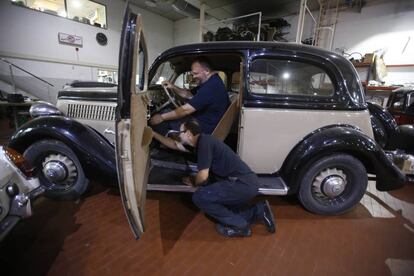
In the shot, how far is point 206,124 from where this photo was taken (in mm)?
2447

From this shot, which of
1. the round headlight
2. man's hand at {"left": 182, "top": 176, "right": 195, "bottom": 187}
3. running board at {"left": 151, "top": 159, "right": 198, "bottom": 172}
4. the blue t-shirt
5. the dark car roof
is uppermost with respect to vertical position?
the dark car roof

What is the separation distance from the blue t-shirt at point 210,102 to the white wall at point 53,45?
4389mm

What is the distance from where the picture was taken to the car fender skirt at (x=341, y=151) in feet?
6.80

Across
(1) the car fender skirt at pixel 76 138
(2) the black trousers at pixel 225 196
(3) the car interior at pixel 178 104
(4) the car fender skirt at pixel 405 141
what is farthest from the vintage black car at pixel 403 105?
(1) the car fender skirt at pixel 76 138

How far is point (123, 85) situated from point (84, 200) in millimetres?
1784

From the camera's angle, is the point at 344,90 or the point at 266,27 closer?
Answer: the point at 344,90

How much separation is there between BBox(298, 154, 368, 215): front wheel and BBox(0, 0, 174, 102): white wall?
546cm

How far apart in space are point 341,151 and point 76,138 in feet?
8.71

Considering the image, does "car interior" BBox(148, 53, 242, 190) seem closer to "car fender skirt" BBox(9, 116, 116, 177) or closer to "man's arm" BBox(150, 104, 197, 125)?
"man's arm" BBox(150, 104, 197, 125)

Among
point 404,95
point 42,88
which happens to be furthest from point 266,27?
point 42,88

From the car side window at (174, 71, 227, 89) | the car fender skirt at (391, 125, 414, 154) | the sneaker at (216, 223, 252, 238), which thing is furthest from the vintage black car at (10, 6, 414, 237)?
the car fender skirt at (391, 125, 414, 154)

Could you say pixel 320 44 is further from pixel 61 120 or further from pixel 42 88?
pixel 42 88

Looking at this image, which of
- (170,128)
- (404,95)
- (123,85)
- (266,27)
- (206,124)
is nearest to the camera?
(123,85)

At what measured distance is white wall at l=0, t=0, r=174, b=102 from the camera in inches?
260
